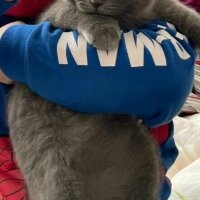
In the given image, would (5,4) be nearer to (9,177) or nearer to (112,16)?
(112,16)

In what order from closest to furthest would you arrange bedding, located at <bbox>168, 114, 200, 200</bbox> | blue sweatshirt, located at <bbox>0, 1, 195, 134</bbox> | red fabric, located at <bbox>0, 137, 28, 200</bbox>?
blue sweatshirt, located at <bbox>0, 1, 195, 134</bbox>
red fabric, located at <bbox>0, 137, 28, 200</bbox>
bedding, located at <bbox>168, 114, 200, 200</bbox>

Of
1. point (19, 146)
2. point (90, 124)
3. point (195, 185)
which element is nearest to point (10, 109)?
point (19, 146)

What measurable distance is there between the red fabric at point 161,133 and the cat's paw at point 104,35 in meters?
0.29

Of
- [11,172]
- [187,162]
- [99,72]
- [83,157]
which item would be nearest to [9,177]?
[11,172]

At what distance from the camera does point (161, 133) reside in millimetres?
1113

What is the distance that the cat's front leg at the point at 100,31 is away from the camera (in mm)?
885

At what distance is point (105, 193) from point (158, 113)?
0.74 ft

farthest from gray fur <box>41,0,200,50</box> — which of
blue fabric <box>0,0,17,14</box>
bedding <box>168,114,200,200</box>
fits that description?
bedding <box>168,114,200,200</box>

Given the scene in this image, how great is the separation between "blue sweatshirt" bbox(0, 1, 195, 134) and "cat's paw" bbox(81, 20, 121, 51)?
0.01 m

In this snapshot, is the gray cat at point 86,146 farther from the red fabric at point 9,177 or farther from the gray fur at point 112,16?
the red fabric at point 9,177

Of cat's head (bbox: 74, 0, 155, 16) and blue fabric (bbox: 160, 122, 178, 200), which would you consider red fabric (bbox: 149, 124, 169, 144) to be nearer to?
blue fabric (bbox: 160, 122, 178, 200)

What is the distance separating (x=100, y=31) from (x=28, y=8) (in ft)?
0.96

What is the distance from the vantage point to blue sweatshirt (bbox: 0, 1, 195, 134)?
867 mm

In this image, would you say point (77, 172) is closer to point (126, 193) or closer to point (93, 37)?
point (126, 193)
